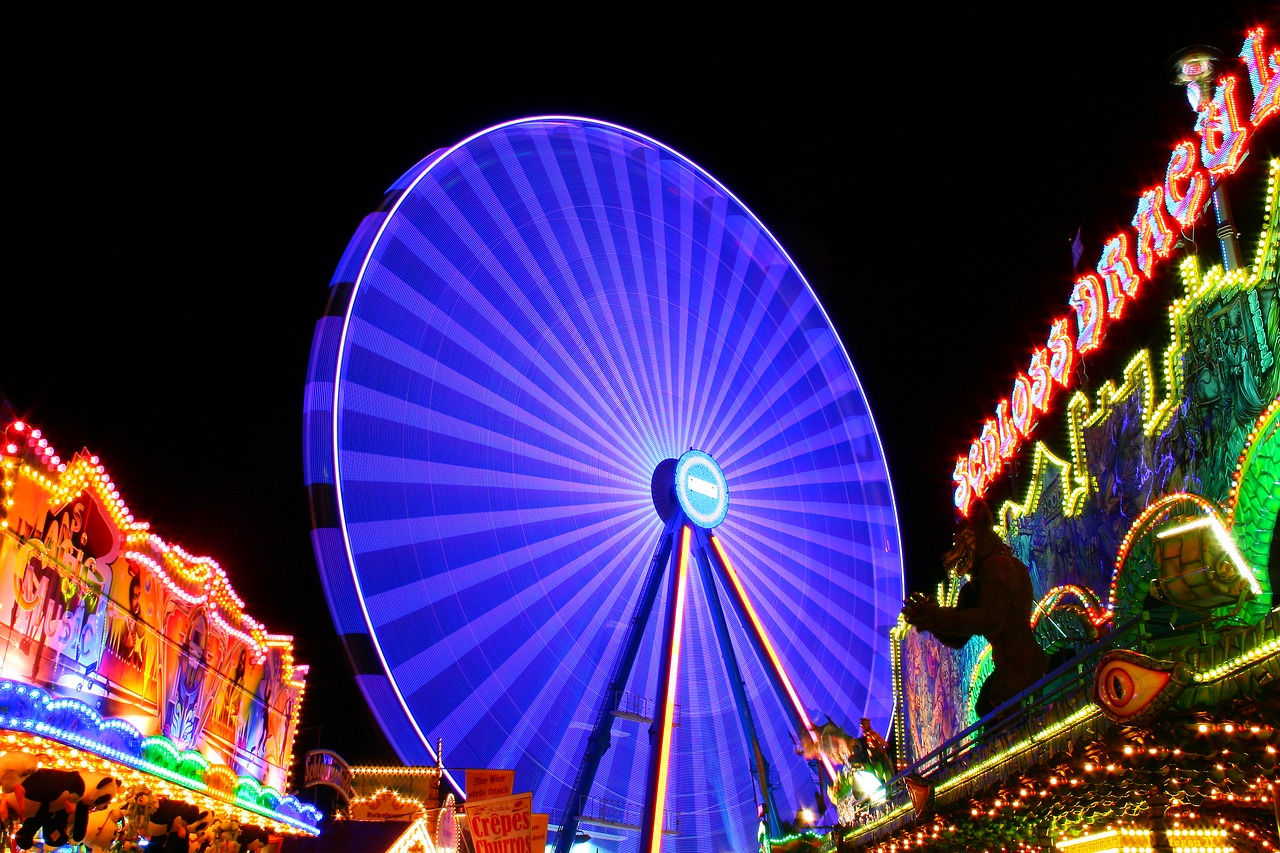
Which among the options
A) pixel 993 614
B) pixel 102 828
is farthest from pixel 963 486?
pixel 102 828

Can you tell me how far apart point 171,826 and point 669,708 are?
6929 millimetres

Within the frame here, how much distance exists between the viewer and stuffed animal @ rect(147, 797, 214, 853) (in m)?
8.34

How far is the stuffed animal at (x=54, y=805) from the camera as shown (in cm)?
651

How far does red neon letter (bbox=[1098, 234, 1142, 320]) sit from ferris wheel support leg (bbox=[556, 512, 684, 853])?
750 centimetres

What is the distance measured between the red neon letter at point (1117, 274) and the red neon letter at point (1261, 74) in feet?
5.95

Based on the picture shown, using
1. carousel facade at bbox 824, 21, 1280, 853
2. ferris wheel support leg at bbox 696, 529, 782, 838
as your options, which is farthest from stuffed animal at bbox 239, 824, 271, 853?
ferris wheel support leg at bbox 696, 529, 782, 838

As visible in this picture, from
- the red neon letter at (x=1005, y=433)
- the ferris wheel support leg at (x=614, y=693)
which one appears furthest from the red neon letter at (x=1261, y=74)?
the ferris wheel support leg at (x=614, y=693)

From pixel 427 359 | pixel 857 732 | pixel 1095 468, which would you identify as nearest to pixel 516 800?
pixel 427 359

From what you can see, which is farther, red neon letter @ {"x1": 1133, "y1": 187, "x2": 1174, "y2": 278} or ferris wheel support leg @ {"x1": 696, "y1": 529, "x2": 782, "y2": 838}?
ferris wheel support leg @ {"x1": 696, "y1": 529, "x2": 782, "y2": 838}

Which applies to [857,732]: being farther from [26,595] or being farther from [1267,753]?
[26,595]

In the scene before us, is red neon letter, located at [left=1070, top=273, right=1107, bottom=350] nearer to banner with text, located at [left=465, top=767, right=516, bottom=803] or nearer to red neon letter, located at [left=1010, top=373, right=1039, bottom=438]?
red neon letter, located at [left=1010, top=373, right=1039, bottom=438]

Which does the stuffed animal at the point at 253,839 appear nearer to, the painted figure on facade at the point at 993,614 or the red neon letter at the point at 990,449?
the painted figure on facade at the point at 993,614

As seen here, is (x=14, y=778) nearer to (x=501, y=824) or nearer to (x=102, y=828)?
(x=102, y=828)

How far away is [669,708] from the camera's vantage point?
1413cm
